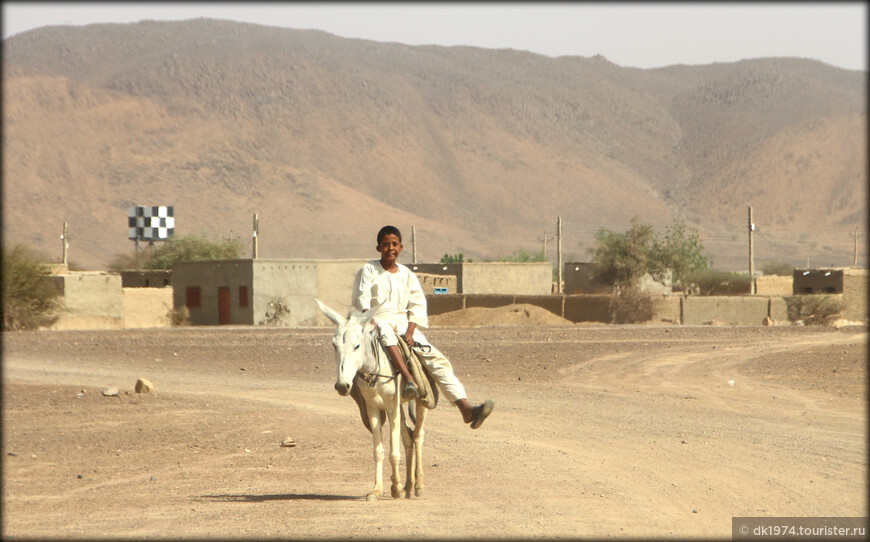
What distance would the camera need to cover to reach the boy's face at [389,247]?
9820 millimetres

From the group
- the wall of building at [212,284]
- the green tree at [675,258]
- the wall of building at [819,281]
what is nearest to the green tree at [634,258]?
the green tree at [675,258]

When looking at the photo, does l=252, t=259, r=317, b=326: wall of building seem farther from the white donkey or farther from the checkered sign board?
the checkered sign board

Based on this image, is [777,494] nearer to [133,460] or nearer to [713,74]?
[133,460]

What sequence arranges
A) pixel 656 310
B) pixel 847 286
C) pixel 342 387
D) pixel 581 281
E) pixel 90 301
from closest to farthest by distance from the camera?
pixel 342 387
pixel 90 301
pixel 847 286
pixel 656 310
pixel 581 281

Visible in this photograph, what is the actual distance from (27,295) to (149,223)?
3988 cm

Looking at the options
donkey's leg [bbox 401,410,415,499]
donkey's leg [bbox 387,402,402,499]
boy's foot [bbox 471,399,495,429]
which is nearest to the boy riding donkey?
boy's foot [bbox 471,399,495,429]

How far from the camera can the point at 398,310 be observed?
390 inches

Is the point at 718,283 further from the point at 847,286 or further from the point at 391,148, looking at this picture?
the point at 391,148

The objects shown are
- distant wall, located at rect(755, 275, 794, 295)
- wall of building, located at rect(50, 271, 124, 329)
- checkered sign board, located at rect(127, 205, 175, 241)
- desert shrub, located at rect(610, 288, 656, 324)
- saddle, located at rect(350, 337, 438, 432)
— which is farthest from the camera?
checkered sign board, located at rect(127, 205, 175, 241)

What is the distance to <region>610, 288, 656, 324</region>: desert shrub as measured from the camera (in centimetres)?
4519

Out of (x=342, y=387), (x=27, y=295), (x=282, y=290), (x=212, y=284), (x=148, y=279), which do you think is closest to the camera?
(x=342, y=387)

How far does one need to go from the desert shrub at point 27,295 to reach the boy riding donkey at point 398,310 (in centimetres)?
2932

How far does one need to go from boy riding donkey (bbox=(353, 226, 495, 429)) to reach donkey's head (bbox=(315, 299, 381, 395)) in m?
0.20

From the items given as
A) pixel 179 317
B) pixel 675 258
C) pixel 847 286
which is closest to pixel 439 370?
pixel 179 317
